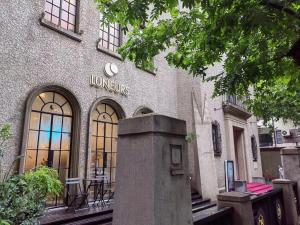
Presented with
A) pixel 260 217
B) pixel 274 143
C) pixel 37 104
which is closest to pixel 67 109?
pixel 37 104

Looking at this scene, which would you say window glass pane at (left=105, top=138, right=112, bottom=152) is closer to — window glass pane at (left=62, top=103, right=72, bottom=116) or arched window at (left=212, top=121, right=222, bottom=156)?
window glass pane at (left=62, top=103, right=72, bottom=116)

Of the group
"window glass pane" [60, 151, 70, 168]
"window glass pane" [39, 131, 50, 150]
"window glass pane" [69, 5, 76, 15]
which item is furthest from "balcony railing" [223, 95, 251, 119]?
"window glass pane" [39, 131, 50, 150]

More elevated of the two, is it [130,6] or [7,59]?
[7,59]

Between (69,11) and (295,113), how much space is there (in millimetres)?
11633

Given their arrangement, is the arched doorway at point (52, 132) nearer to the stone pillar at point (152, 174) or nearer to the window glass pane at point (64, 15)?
the window glass pane at point (64, 15)

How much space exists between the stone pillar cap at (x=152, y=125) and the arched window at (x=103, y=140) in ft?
21.2

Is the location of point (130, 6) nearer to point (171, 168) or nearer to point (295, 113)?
point (171, 168)

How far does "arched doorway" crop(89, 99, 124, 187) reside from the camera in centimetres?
888

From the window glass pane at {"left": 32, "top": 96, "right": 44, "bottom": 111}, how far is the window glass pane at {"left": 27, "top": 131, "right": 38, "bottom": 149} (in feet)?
2.26

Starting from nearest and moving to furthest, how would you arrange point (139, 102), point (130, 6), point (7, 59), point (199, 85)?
point (130, 6) < point (7, 59) < point (139, 102) < point (199, 85)

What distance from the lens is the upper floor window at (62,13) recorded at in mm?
8219

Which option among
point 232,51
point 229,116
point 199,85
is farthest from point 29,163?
point 229,116

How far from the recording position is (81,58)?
28.5 ft

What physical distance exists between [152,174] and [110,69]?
795cm
